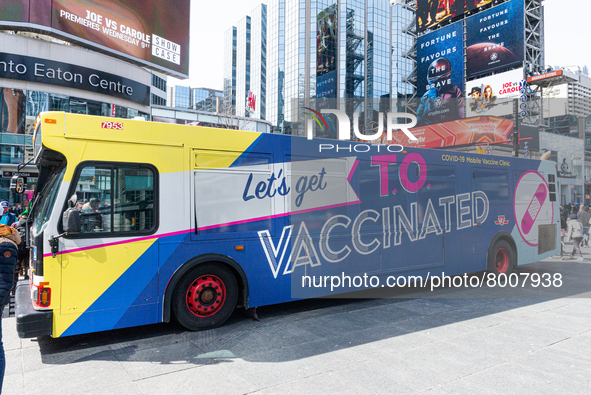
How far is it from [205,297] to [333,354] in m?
2.04

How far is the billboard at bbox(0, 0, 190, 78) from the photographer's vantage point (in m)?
22.4

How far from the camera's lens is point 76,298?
5012mm

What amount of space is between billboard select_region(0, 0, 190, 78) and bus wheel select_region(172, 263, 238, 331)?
23.1 m

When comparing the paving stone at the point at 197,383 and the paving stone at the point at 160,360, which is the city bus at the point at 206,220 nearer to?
the paving stone at the point at 160,360

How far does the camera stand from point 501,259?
10016mm

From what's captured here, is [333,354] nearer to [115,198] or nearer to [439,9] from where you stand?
[115,198]

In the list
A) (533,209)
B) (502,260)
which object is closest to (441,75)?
(533,209)

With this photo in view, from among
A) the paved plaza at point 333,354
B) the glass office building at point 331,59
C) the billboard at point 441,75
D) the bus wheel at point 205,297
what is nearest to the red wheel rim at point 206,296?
the bus wheel at point 205,297

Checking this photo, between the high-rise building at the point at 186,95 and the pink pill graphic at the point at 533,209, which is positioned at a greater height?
the high-rise building at the point at 186,95

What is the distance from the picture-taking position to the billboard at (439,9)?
41.3m

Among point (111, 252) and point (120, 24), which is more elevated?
point (120, 24)

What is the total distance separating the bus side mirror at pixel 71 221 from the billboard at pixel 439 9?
146 ft

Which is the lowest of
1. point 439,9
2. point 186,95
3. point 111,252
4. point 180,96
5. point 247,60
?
point 111,252

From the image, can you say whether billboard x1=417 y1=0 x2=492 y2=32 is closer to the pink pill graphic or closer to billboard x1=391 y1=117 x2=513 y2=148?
billboard x1=391 y1=117 x2=513 y2=148
